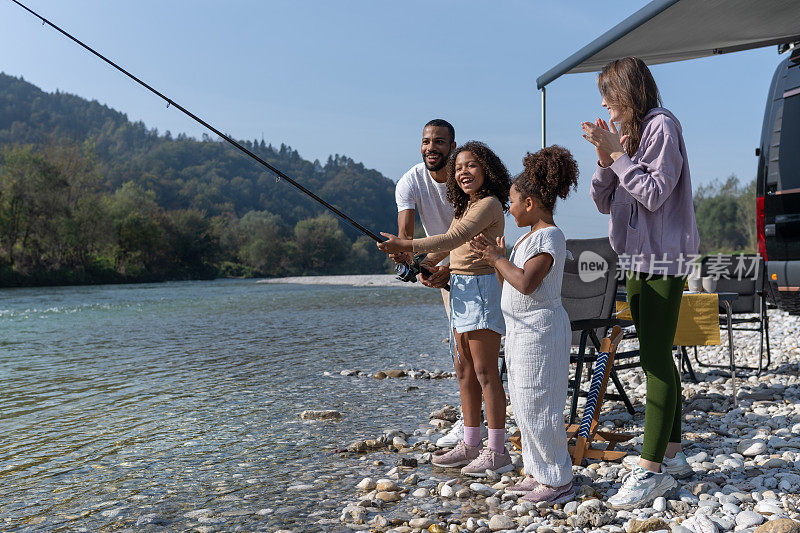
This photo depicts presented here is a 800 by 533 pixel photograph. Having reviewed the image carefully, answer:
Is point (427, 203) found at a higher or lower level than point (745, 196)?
lower

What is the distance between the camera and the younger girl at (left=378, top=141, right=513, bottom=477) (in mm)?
3094

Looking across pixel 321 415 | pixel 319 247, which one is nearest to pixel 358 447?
pixel 321 415

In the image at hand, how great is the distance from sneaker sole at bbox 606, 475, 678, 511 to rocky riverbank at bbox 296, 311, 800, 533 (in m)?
0.03

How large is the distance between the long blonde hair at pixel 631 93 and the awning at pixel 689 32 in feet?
8.77

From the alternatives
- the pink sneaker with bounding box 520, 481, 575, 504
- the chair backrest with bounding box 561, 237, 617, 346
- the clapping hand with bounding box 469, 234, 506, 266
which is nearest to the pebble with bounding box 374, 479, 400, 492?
the pink sneaker with bounding box 520, 481, 575, 504

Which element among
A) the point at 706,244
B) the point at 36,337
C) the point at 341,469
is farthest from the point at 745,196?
the point at 341,469

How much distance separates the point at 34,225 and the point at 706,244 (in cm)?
5450

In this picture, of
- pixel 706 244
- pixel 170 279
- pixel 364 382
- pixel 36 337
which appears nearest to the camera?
pixel 364 382

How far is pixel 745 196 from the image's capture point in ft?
155

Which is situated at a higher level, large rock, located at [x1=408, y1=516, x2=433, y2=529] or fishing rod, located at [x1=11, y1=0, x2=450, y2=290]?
fishing rod, located at [x1=11, y1=0, x2=450, y2=290]

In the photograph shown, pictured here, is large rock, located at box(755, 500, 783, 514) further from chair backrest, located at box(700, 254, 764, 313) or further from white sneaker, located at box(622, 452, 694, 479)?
chair backrest, located at box(700, 254, 764, 313)

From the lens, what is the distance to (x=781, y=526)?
7.55ft

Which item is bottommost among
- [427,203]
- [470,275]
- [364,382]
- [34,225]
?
[364,382]

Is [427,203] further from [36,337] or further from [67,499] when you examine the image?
[36,337]
